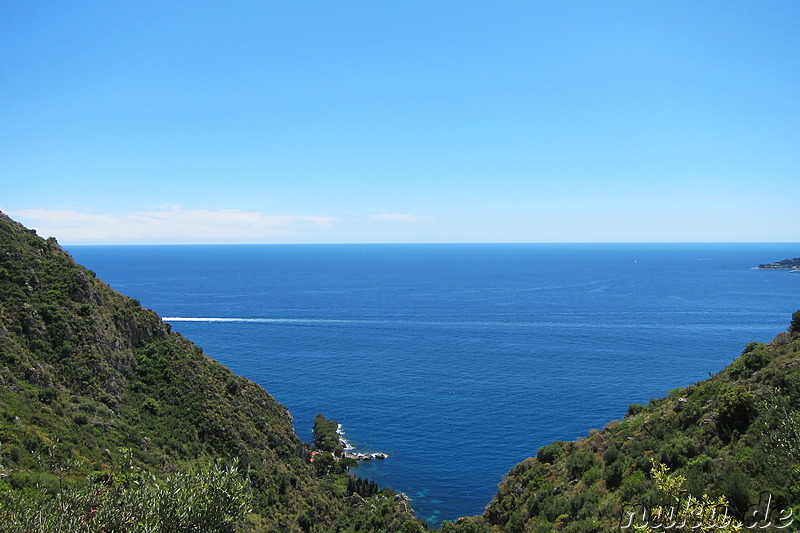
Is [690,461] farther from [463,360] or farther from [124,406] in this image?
[463,360]

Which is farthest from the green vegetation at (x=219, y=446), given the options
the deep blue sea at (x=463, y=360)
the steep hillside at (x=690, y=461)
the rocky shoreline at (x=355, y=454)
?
the deep blue sea at (x=463, y=360)

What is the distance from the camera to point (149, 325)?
180ft

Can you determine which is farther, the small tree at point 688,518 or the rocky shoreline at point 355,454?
the rocky shoreline at point 355,454

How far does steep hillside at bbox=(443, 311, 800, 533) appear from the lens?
1908 cm

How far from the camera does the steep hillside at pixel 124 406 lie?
3238 centimetres

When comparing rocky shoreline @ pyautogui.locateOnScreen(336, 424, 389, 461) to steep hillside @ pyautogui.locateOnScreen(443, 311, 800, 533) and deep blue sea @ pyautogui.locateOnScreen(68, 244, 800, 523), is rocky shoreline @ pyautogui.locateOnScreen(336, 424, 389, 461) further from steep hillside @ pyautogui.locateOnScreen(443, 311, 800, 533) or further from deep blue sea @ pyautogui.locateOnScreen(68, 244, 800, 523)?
steep hillside @ pyautogui.locateOnScreen(443, 311, 800, 533)

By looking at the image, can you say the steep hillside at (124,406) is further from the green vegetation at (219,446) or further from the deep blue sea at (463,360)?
the deep blue sea at (463,360)

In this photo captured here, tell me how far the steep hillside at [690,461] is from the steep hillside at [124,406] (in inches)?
435

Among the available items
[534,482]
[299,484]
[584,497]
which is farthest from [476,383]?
[584,497]

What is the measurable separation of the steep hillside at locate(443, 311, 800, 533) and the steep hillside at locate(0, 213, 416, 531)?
1105 cm

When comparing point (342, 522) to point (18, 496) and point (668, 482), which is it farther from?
point (668, 482)

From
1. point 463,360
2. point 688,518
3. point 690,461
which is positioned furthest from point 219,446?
point 463,360

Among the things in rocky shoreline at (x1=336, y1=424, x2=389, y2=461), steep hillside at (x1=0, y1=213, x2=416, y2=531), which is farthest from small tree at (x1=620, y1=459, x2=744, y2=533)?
rocky shoreline at (x1=336, y1=424, x2=389, y2=461)

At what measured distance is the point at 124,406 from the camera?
43.4 meters
